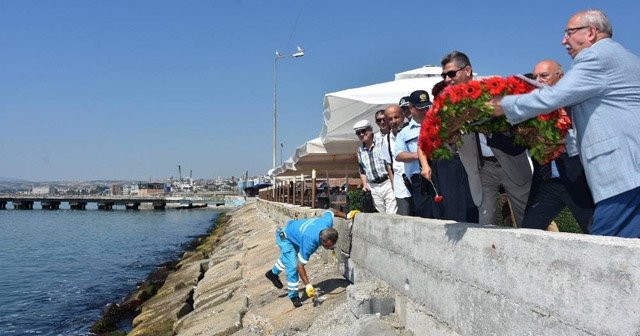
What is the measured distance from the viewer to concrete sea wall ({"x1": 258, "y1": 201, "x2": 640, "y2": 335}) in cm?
268

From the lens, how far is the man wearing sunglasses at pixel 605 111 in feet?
10.3

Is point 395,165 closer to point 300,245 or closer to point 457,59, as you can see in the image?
point 300,245

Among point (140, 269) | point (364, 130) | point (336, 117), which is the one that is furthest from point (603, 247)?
point (140, 269)

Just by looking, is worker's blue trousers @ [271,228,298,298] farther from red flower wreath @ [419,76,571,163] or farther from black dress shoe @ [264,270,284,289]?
red flower wreath @ [419,76,571,163]

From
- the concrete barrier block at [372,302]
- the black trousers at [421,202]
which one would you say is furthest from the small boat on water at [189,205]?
the concrete barrier block at [372,302]

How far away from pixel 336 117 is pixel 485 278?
7.35 metres

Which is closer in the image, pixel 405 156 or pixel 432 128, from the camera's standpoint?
pixel 432 128

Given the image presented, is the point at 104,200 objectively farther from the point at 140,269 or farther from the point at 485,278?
the point at 485,278

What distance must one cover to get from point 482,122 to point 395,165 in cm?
343

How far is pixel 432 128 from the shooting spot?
383cm

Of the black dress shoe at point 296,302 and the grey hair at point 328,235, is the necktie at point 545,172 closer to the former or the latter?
the grey hair at point 328,235

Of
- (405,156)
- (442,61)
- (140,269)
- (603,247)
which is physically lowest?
(140,269)

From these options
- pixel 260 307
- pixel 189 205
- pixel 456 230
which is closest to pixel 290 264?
pixel 260 307

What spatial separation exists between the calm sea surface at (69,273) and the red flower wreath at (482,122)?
13223 millimetres
